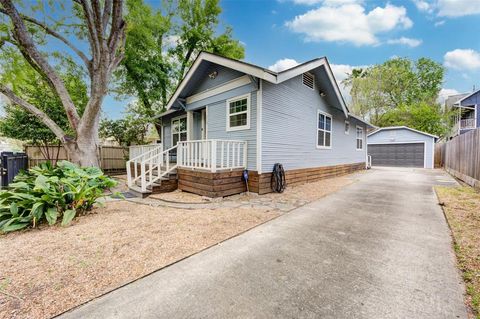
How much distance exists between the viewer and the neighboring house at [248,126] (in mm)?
6184

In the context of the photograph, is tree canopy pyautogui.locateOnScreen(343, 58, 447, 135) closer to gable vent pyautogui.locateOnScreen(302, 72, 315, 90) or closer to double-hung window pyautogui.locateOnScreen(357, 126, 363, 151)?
double-hung window pyautogui.locateOnScreen(357, 126, 363, 151)

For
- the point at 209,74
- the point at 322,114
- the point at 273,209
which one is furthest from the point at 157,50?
the point at 273,209

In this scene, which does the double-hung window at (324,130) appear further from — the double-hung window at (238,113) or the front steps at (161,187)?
the front steps at (161,187)

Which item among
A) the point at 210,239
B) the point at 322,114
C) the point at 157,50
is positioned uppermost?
the point at 157,50

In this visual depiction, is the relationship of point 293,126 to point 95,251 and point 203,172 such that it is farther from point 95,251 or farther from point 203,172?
point 95,251

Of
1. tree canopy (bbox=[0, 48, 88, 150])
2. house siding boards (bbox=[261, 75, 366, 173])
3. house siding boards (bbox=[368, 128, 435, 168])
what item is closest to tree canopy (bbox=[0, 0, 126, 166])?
tree canopy (bbox=[0, 48, 88, 150])

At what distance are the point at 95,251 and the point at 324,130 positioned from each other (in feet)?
32.1

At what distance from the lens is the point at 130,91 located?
13680 millimetres

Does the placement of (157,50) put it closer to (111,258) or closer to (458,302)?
(111,258)

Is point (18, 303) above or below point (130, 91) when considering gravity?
below

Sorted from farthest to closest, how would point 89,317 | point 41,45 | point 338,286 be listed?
1. point 41,45
2. point 338,286
3. point 89,317

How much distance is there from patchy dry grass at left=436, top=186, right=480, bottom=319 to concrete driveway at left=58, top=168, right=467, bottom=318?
0.33ft

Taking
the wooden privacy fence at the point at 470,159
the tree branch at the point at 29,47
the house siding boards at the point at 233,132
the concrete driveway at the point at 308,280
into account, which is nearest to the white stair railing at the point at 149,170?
the house siding boards at the point at 233,132

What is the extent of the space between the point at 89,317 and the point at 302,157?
25.7 feet
